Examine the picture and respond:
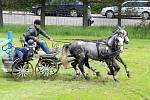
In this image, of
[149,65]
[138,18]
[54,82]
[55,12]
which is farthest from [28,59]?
[55,12]

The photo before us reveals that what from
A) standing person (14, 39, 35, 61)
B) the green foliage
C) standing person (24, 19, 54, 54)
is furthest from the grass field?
the green foliage

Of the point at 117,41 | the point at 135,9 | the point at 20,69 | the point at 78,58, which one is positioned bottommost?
the point at 20,69


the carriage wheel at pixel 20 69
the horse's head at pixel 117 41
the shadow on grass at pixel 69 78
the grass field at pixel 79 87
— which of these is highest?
the horse's head at pixel 117 41

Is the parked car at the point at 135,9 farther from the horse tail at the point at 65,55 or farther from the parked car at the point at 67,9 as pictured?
the horse tail at the point at 65,55

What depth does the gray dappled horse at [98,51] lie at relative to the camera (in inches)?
596

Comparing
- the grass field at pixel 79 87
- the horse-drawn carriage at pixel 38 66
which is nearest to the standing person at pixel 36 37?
the horse-drawn carriage at pixel 38 66

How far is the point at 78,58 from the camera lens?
1544cm

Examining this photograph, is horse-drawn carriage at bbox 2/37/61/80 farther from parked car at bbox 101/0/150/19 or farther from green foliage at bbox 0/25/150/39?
parked car at bbox 101/0/150/19

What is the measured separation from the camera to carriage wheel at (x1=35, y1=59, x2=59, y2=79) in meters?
15.5

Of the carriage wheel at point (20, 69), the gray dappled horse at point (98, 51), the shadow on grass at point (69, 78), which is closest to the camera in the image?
the gray dappled horse at point (98, 51)

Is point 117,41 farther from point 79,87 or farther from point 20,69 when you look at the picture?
point 20,69

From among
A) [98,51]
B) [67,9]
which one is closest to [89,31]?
[67,9]

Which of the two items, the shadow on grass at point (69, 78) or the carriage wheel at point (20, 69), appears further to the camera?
the shadow on grass at point (69, 78)

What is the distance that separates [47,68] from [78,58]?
992mm
